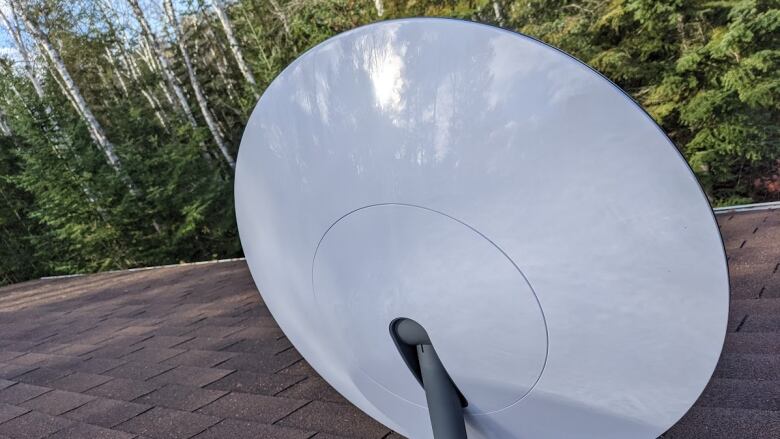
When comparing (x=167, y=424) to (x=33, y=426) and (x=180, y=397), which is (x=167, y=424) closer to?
(x=180, y=397)

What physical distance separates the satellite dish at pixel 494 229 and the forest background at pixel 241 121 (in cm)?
567

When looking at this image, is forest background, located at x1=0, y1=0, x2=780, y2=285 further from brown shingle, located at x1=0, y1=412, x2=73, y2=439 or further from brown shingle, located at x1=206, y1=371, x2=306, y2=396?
brown shingle, located at x1=0, y1=412, x2=73, y2=439

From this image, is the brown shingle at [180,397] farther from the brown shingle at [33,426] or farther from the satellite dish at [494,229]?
the satellite dish at [494,229]

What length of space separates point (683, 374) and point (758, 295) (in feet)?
4.91

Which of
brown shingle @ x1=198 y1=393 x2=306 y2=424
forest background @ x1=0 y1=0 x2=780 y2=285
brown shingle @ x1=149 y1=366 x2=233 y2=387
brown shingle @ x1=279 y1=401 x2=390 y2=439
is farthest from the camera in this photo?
forest background @ x1=0 y1=0 x2=780 y2=285

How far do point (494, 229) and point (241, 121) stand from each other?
1432 cm

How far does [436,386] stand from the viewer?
1059 millimetres

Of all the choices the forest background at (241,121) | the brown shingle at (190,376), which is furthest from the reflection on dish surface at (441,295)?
the forest background at (241,121)

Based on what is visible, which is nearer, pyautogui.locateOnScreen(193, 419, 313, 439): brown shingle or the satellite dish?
the satellite dish

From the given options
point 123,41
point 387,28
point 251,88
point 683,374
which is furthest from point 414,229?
point 123,41

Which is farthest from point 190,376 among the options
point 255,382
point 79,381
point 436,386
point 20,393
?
point 436,386

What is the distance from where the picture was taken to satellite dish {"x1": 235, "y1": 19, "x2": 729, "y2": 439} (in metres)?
0.76

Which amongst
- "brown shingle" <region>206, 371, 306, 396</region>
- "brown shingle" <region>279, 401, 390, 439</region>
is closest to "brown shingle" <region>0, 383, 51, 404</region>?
"brown shingle" <region>206, 371, 306, 396</region>

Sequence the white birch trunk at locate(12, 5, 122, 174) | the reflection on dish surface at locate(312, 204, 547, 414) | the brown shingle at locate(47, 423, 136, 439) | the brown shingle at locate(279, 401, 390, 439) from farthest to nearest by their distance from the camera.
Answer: the white birch trunk at locate(12, 5, 122, 174) → the brown shingle at locate(47, 423, 136, 439) → the brown shingle at locate(279, 401, 390, 439) → the reflection on dish surface at locate(312, 204, 547, 414)
